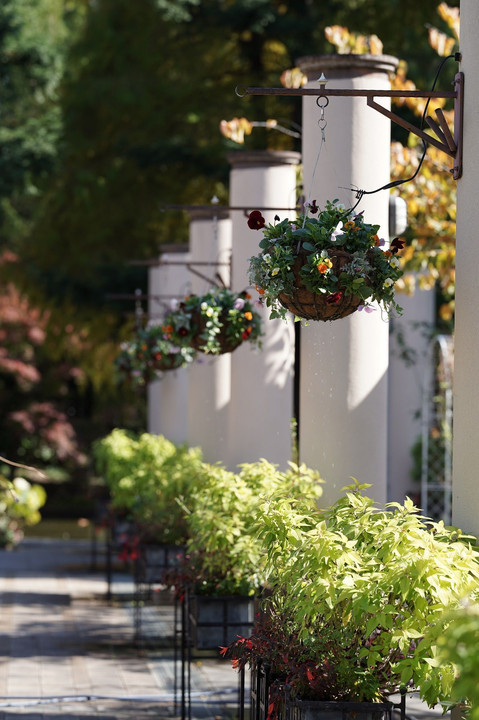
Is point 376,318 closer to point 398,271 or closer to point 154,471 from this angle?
point 398,271

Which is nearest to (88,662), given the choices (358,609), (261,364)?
(261,364)

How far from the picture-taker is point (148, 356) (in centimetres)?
1030

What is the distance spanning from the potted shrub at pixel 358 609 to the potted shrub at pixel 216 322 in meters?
2.79

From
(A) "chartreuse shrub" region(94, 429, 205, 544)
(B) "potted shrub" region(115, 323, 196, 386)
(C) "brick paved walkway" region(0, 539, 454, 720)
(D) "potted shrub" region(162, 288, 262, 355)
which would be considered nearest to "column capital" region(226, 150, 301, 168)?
(D) "potted shrub" region(162, 288, 262, 355)

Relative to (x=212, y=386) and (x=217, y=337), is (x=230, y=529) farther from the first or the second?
(x=212, y=386)

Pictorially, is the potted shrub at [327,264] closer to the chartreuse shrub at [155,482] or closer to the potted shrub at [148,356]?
the chartreuse shrub at [155,482]

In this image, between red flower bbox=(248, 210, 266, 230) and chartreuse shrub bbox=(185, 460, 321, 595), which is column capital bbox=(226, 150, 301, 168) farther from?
red flower bbox=(248, 210, 266, 230)

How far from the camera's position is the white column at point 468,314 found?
164 inches

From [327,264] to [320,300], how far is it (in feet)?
0.54

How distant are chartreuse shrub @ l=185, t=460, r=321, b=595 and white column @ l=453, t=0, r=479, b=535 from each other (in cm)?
144

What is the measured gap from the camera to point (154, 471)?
9.23 metres

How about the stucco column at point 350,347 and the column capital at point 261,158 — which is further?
the column capital at point 261,158

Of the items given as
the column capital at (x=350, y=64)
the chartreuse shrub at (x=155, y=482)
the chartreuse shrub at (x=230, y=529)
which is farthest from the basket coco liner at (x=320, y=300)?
the chartreuse shrub at (x=155, y=482)

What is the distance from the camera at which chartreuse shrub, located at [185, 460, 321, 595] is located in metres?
5.79
